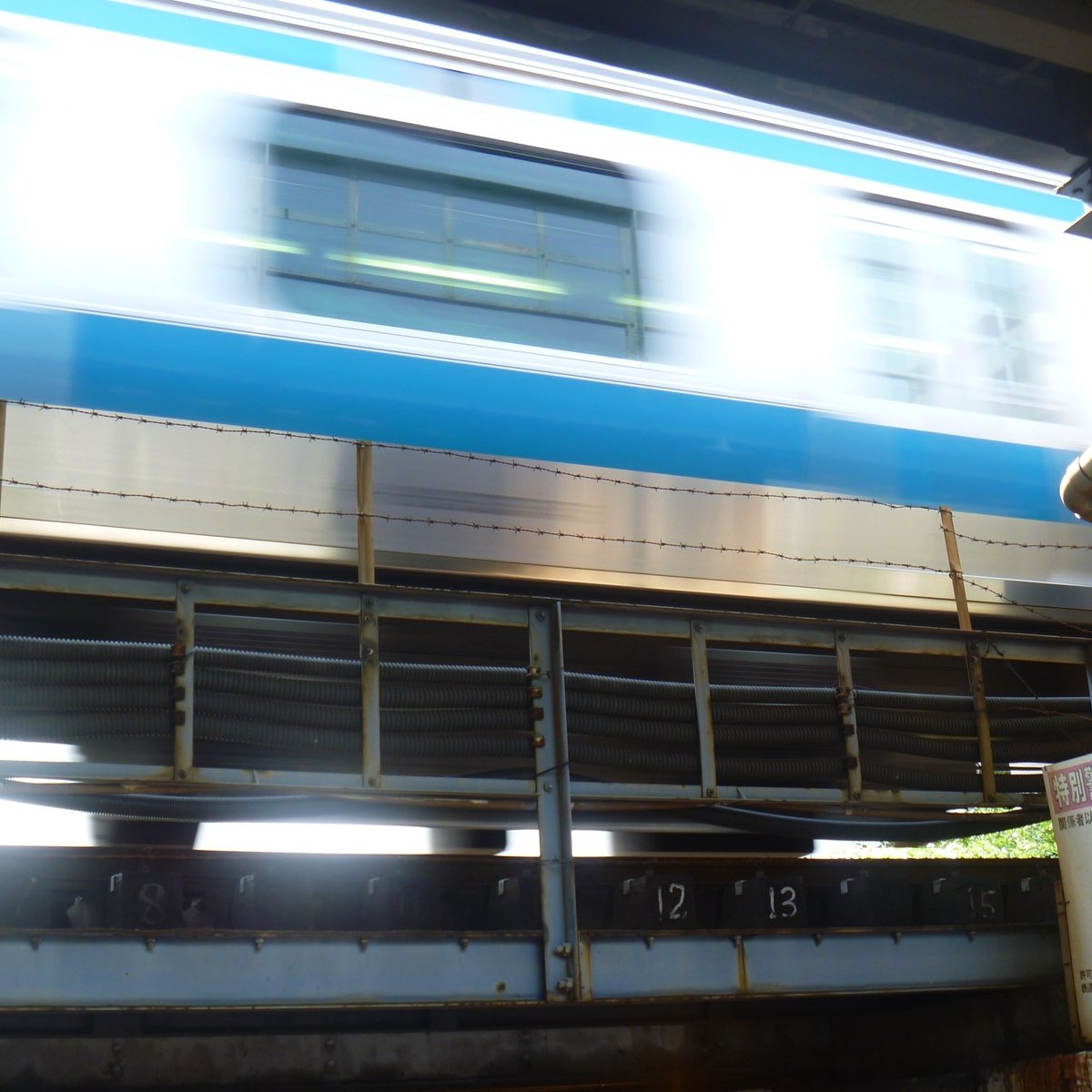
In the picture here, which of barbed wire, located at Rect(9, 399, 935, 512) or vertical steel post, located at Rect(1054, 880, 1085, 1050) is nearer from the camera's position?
vertical steel post, located at Rect(1054, 880, 1085, 1050)

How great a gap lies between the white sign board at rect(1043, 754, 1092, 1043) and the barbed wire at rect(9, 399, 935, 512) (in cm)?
155

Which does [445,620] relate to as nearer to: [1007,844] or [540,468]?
[540,468]

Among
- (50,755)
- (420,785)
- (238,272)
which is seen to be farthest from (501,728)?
(238,272)

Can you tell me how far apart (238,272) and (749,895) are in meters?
2.71

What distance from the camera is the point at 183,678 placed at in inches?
144

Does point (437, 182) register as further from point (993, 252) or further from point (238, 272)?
point (993, 252)

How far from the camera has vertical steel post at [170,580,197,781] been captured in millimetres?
3555

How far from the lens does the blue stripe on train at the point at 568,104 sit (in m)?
4.60

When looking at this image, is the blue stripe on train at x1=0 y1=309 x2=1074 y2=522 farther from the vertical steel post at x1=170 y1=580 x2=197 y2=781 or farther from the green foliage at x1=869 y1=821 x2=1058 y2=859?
the green foliage at x1=869 y1=821 x2=1058 y2=859

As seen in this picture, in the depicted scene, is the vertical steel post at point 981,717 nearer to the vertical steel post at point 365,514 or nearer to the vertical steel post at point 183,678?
the vertical steel post at point 365,514

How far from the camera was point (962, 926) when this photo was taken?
4191mm

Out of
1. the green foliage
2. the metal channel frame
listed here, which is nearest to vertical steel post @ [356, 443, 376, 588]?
the metal channel frame

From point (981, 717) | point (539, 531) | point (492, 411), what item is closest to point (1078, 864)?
point (981, 717)

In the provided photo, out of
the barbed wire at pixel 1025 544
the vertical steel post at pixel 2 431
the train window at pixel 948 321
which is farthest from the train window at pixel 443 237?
the barbed wire at pixel 1025 544
